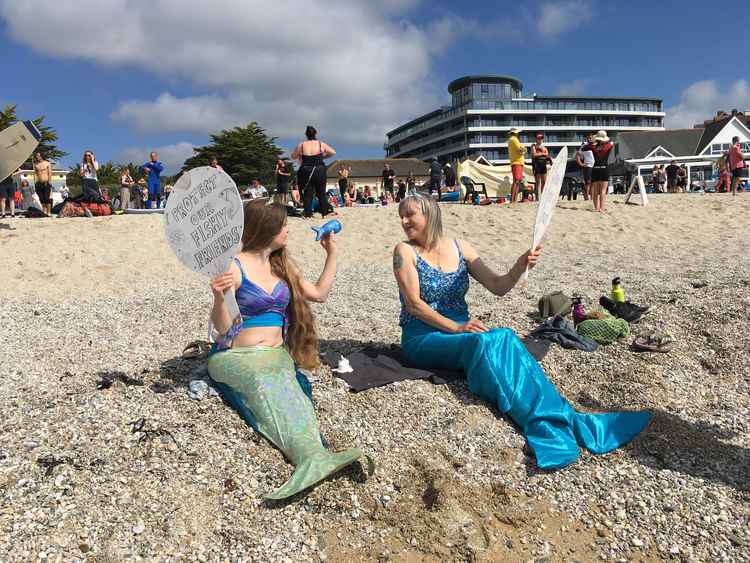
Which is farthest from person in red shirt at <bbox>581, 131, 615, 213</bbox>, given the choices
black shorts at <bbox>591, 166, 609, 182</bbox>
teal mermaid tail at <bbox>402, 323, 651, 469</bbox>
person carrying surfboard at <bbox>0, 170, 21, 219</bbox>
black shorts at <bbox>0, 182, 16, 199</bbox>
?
black shorts at <bbox>0, 182, 16, 199</bbox>

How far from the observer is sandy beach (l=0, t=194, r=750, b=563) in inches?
98.5

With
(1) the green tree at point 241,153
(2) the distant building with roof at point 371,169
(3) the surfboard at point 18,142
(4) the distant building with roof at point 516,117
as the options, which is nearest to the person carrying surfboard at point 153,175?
(3) the surfboard at point 18,142

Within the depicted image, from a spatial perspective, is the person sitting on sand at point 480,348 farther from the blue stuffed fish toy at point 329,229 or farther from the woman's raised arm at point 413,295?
the blue stuffed fish toy at point 329,229

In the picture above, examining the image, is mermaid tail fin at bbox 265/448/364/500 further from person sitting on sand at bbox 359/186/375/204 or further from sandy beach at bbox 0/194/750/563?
person sitting on sand at bbox 359/186/375/204

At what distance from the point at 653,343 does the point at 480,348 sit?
2.24 metres

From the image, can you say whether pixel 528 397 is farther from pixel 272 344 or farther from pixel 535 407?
pixel 272 344

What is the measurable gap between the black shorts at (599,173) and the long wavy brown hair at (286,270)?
11.2m

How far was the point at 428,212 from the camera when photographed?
4148mm

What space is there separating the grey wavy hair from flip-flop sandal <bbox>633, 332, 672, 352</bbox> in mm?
2228

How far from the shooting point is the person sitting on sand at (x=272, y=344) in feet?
9.66

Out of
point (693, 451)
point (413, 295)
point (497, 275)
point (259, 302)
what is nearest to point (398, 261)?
point (413, 295)

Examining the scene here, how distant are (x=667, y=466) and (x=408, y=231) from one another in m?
2.28

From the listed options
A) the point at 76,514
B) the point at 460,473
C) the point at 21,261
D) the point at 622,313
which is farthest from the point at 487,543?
the point at 21,261

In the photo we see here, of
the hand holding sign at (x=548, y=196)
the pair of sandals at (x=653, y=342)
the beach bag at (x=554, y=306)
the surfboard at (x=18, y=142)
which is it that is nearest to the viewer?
the hand holding sign at (x=548, y=196)
